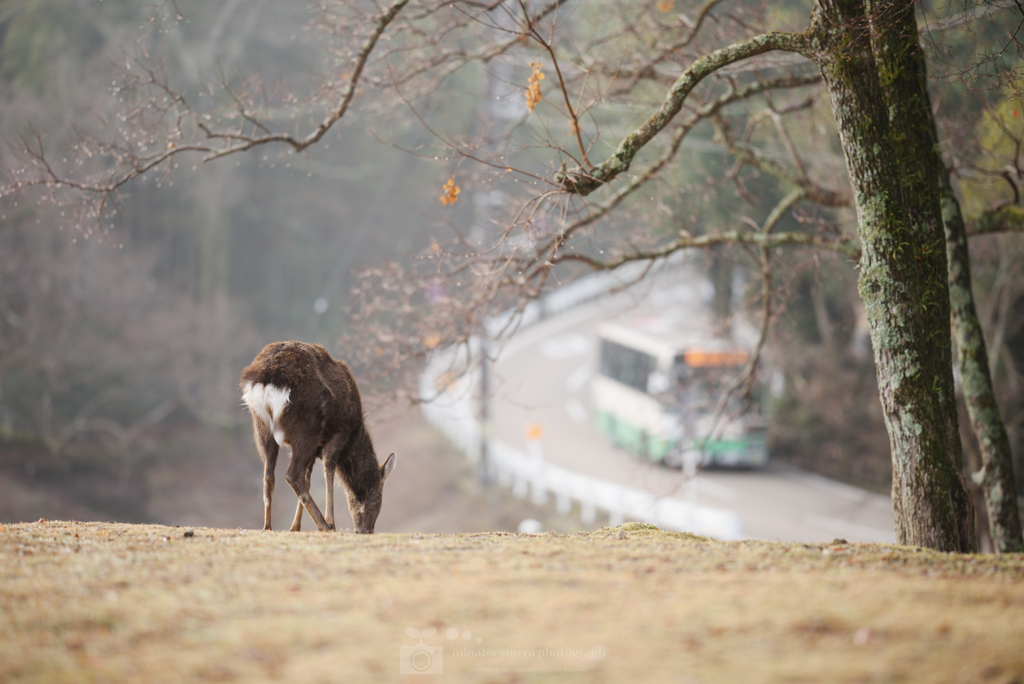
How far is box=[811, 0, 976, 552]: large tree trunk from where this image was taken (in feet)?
16.5

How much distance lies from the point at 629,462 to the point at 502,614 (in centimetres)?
690

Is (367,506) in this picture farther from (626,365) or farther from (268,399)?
(626,365)

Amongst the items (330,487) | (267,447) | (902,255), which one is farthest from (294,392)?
(902,255)

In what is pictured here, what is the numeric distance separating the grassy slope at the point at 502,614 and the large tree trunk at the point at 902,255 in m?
0.87

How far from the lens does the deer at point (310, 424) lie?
208 inches

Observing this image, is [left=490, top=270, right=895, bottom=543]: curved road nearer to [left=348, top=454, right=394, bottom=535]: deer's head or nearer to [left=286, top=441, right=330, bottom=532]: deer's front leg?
[left=348, top=454, right=394, bottom=535]: deer's head

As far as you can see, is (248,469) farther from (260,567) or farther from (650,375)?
(260,567)

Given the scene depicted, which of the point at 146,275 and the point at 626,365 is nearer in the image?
the point at 626,365

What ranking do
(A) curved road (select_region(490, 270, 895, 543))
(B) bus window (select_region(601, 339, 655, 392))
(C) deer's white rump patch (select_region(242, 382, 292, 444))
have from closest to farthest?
(C) deer's white rump patch (select_region(242, 382, 292, 444)) < (A) curved road (select_region(490, 270, 895, 543)) < (B) bus window (select_region(601, 339, 655, 392))

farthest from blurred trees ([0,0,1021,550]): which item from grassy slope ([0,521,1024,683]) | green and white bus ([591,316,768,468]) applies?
green and white bus ([591,316,768,468])

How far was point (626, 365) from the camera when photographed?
20.2 meters

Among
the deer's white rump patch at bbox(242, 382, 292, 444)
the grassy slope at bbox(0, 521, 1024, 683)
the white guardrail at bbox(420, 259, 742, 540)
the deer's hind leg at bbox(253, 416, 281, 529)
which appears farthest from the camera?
the white guardrail at bbox(420, 259, 742, 540)

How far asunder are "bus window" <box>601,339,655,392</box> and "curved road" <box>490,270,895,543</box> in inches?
44.9

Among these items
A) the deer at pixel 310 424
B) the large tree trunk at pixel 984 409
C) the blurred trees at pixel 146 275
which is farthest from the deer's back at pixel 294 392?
the blurred trees at pixel 146 275
